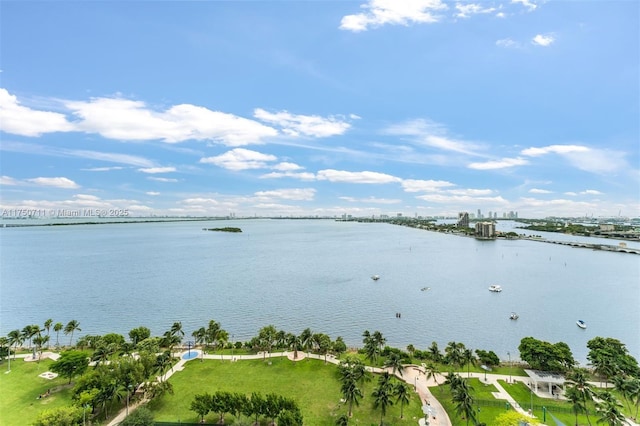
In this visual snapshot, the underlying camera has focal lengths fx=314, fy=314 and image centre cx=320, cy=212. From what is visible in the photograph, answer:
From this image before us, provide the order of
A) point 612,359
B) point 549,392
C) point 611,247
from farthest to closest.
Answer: point 611,247, point 612,359, point 549,392

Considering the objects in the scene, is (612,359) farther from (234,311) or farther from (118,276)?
(118,276)

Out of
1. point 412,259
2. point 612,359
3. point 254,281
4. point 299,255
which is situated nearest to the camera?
point 612,359

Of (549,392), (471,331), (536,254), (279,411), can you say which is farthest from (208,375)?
(536,254)

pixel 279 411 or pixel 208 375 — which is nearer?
pixel 279 411

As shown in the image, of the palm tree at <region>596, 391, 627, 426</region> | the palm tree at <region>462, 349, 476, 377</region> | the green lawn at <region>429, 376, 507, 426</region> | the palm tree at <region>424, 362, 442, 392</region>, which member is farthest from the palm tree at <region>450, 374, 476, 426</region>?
the palm tree at <region>596, 391, 627, 426</region>

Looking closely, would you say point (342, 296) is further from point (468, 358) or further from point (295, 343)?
point (468, 358)

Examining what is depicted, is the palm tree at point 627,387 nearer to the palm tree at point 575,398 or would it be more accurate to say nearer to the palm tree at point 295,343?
the palm tree at point 575,398

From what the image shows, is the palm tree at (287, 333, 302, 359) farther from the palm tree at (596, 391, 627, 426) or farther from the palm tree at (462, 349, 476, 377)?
the palm tree at (596, 391, 627, 426)

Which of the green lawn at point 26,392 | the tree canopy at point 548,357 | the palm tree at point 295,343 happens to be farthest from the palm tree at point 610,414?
the green lawn at point 26,392
